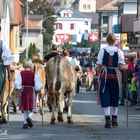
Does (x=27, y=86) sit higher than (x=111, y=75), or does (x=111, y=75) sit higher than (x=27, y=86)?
(x=111, y=75)

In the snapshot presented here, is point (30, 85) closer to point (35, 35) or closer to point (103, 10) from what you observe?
point (35, 35)

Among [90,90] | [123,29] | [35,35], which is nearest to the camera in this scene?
[90,90]

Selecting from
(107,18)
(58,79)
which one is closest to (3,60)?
(58,79)

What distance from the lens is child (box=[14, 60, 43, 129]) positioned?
17094 millimetres

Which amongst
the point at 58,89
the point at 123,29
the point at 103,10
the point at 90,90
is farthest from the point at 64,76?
the point at 103,10

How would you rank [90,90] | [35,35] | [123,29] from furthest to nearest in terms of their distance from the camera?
[35,35], [123,29], [90,90]

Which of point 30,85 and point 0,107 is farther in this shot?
point 0,107

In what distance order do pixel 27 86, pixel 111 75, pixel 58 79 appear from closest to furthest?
pixel 111 75 → pixel 27 86 → pixel 58 79

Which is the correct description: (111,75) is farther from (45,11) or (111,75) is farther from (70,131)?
(45,11)

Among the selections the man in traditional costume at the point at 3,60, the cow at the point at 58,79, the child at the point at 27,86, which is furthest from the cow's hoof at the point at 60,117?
the man in traditional costume at the point at 3,60

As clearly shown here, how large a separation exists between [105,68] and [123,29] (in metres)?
45.2

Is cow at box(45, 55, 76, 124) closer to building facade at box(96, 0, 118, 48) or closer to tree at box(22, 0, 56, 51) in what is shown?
tree at box(22, 0, 56, 51)

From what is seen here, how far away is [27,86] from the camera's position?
683 inches

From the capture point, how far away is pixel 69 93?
750 inches
